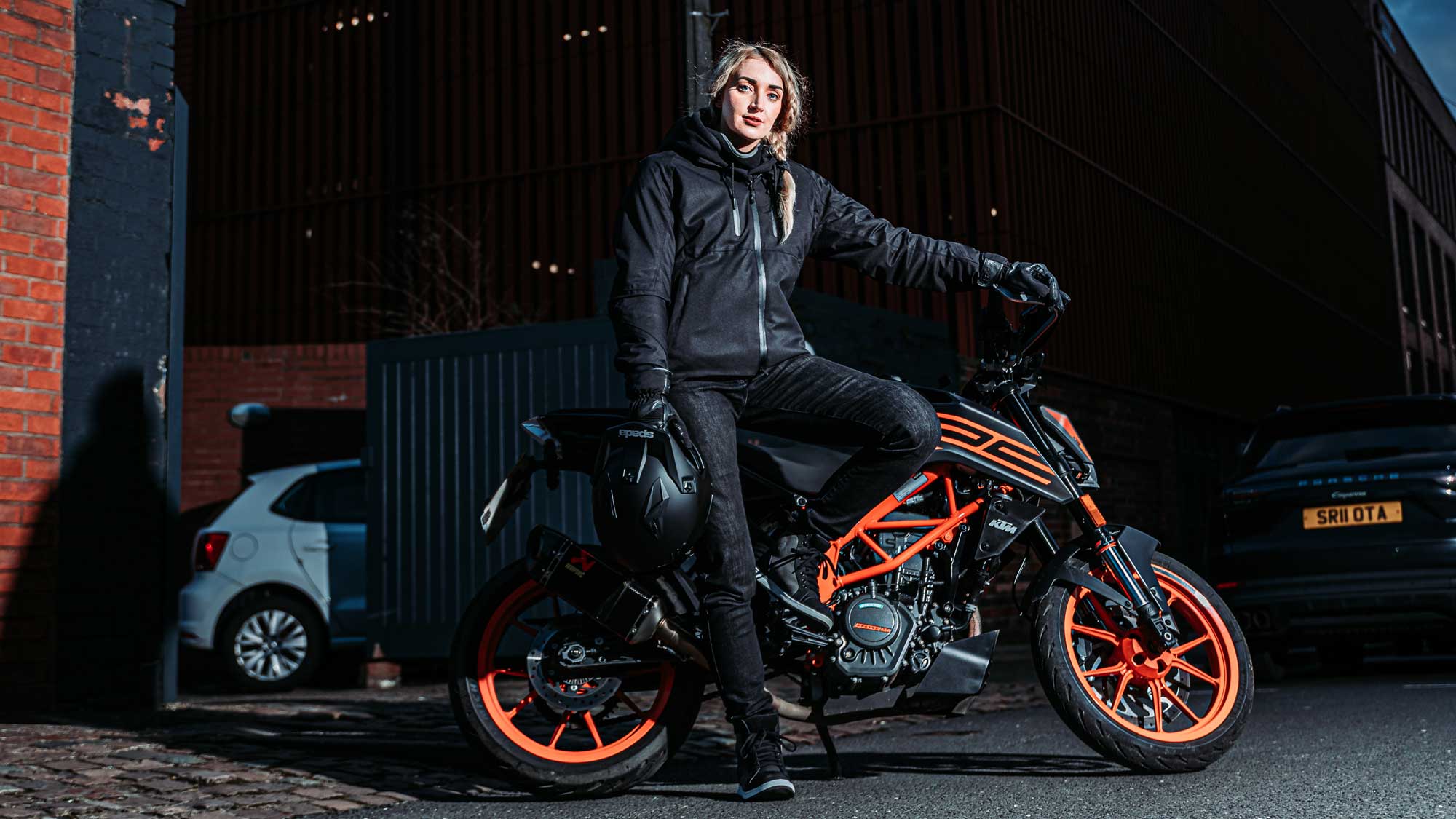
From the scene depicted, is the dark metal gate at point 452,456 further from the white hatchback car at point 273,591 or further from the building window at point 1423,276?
the building window at point 1423,276

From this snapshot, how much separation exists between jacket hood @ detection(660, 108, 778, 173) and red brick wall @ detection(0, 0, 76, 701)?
11.3 ft

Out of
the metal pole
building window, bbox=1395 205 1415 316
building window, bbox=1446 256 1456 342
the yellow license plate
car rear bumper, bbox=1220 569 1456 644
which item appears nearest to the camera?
car rear bumper, bbox=1220 569 1456 644

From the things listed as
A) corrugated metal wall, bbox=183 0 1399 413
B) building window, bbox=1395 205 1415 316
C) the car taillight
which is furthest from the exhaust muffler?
building window, bbox=1395 205 1415 316

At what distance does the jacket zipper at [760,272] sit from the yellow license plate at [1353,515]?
4.20 metres

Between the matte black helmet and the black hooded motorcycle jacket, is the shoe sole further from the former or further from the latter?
the black hooded motorcycle jacket

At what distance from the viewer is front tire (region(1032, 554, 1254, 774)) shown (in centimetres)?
400

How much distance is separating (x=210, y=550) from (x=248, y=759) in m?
5.14

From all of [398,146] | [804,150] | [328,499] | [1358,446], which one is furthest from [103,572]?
[398,146]

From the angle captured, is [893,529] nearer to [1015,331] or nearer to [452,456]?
[1015,331]

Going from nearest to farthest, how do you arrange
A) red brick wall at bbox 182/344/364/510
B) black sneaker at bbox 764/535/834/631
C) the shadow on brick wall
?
black sneaker at bbox 764/535/834/631 → the shadow on brick wall → red brick wall at bbox 182/344/364/510

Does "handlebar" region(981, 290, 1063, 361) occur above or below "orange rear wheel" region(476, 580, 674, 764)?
above

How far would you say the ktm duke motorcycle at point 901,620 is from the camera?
3.96 metres

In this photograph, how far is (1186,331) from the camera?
846 inches

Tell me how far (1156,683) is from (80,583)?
15.2 ft
